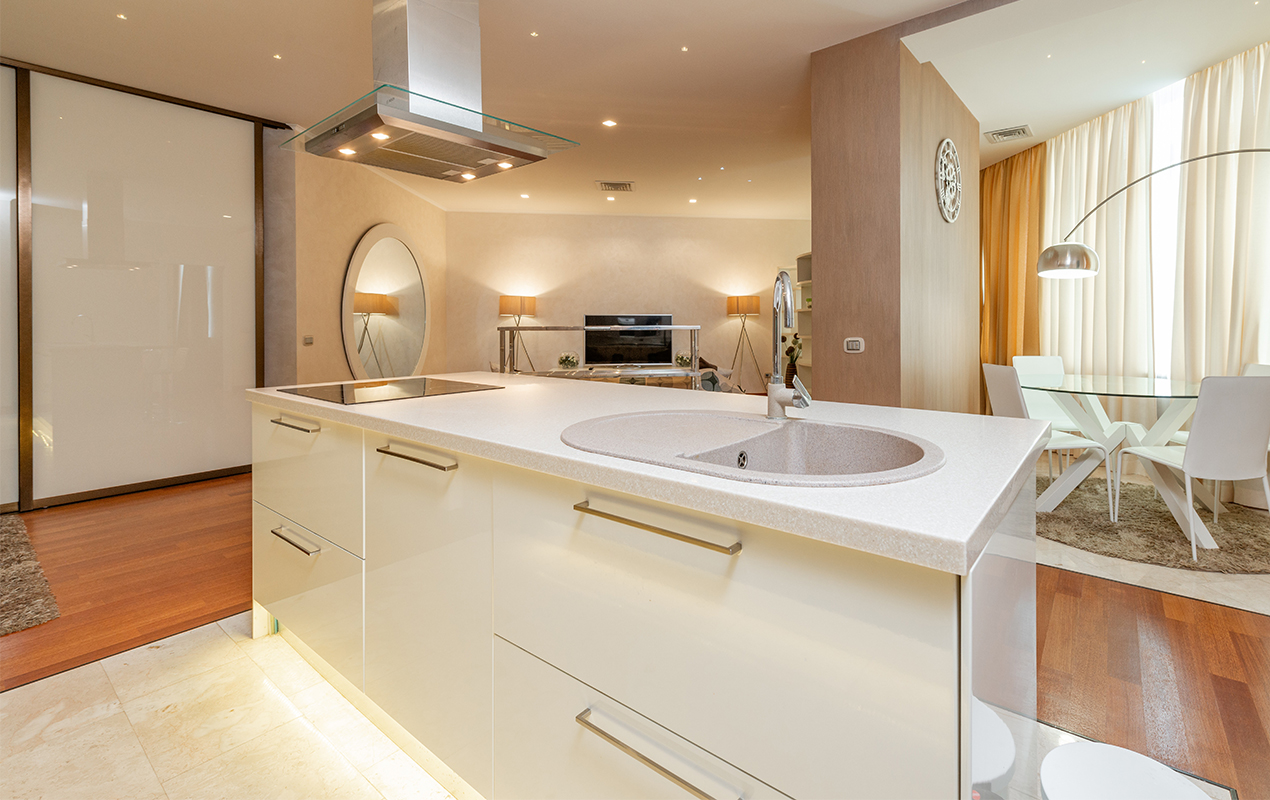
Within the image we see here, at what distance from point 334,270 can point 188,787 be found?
435 cm

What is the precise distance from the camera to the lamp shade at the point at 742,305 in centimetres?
813

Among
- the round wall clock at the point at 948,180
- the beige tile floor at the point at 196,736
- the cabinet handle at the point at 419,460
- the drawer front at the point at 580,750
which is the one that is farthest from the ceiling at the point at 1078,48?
the beige tile floor at the point at 196,736

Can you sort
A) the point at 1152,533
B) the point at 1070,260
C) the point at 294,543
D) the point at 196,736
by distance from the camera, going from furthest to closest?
the point at 1070,260
the point at 1152,533
the point at 294,543
the point at 196,736

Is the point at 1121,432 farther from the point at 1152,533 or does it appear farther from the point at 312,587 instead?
the point at 312,587

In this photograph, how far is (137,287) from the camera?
384 centimetres

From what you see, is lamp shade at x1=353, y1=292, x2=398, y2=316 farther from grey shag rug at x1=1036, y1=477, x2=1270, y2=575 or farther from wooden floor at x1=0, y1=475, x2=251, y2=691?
grey shag rug at x1=1036, y1=477, x2=1270, y2=575

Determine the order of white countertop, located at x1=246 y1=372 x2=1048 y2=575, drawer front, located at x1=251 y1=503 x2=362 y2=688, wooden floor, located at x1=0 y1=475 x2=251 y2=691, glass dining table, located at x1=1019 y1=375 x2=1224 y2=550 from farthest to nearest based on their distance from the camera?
glass dining table, located at x1=1019 y1=375 x2=1224 y2=550
wooden floor, located at x1=0 y1=475 x2=251 y2=691
drawer front, located at x1=251 y1=503 x2=362 y2=688
white countertop, located at x1=246 y1=372 x2=1048 y2=575

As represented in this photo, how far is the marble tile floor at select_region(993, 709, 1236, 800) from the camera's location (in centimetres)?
96

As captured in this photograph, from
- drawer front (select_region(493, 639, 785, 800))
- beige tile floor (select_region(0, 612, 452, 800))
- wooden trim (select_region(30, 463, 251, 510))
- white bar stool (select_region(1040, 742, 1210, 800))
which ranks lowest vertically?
beige tile floor (select_region(0, 612, 452, 800))

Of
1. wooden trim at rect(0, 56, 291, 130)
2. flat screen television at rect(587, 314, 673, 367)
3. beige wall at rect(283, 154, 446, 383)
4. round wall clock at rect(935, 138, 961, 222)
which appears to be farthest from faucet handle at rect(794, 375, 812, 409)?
flat screen television at rect(587, 314, 673, 367)

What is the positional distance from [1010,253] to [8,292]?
746 cm

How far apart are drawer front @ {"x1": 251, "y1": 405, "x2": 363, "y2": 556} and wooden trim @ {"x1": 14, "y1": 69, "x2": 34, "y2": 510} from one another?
2.77 metres

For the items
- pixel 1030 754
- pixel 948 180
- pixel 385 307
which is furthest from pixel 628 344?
pixel 1030 754

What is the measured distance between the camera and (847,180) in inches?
127
